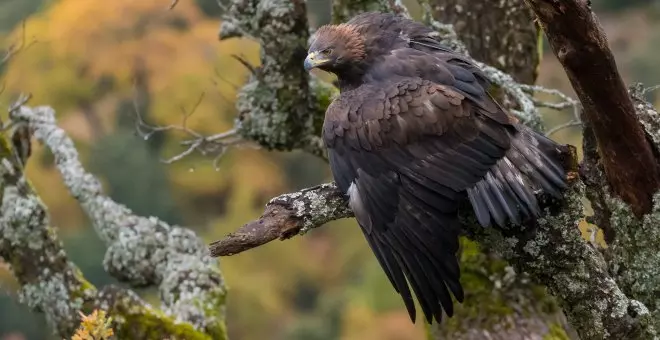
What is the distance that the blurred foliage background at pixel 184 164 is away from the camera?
13.5 meters

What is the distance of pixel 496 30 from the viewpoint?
4832mm

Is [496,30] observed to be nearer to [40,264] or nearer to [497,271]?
[497,271]

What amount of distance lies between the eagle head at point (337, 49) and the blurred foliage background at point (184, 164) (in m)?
9.13

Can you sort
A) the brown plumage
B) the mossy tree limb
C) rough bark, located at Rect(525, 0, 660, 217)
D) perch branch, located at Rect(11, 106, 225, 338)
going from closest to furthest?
rough bark, located at Rect(525, 0, 660, 217), the brown plumage, the mossy tree limb, perch branch, located at Rect(11, 106, 225, 338)

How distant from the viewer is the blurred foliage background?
1352 cm

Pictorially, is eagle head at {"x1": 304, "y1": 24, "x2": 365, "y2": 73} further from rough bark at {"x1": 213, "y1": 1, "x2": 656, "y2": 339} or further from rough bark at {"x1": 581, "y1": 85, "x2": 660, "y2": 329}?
rough bark at {"x1": 581, "y1": 85, "x2": 660, "y2": 329}

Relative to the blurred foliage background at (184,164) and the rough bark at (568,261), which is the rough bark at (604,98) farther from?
the blurred foliage background at (184,164)

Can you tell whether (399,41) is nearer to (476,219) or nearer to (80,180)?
(476,219)

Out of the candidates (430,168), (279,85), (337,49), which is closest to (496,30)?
(279,85)

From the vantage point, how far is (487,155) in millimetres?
2953

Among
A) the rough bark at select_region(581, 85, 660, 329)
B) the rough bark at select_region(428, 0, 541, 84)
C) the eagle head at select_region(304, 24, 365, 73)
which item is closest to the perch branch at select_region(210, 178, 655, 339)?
the rough bark at select_region(581, 85, 660, 329)

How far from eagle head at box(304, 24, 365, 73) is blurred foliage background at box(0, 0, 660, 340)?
913 cm

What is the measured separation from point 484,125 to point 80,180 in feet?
8.92

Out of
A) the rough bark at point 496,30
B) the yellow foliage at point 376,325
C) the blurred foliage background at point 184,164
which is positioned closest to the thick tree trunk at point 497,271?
the rough bark at point 496,30
